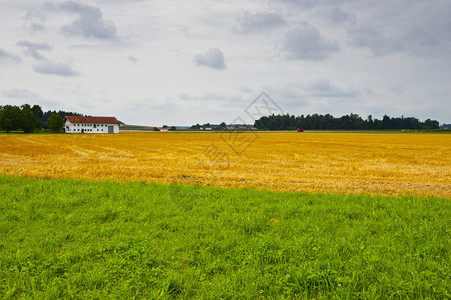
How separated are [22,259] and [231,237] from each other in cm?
461

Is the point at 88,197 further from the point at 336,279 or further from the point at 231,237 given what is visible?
the point at 336,279

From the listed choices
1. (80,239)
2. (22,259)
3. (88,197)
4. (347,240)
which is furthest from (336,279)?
(88,197)

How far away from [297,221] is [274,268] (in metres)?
2.66

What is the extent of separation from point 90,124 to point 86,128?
2646 mm

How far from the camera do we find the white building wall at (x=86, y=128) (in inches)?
5256

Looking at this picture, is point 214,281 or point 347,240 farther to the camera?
point 347,240

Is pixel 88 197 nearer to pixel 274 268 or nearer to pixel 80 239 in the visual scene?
pixel 80 239

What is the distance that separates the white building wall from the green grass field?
139332mm

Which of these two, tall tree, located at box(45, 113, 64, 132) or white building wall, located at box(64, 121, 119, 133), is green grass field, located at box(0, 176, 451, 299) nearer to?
tall tree, located at box(45, 113, 64, 132)

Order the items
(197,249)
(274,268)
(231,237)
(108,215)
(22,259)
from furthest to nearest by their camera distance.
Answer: (108,215) → (231,237) → (197,249) → (22,259) → (274,268)

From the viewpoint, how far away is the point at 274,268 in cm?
565

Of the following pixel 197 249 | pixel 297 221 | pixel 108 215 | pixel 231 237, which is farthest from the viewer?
pixel 108 215

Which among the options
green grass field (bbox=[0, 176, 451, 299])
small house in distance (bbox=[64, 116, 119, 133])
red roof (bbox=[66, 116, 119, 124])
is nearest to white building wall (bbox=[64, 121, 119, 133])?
small house in distance (bbox=[64, 116, 119, 133])

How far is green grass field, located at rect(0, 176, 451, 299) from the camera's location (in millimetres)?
5113
